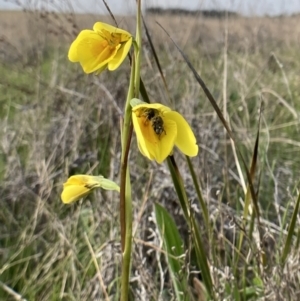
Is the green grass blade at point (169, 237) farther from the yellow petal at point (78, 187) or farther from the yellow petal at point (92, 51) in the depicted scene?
the yellow petal at point (92, 51)

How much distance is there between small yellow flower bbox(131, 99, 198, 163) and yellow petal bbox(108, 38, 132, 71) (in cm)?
5

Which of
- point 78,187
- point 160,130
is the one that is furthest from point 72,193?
point 160,130

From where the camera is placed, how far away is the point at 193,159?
1.52m

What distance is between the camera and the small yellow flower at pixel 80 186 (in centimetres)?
69

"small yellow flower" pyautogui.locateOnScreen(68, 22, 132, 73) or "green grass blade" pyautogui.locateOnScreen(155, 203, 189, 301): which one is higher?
"small yellow flower" pyautogui.locateOnScreen(68, 22, 132, 73)

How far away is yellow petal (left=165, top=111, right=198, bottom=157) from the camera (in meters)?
0.59

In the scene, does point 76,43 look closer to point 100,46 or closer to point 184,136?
point 100,46

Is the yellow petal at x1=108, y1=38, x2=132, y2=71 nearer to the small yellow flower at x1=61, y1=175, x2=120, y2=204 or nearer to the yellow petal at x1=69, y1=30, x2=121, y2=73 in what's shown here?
the yellow petal at x1=69, y1=30, x2=121, y2=73

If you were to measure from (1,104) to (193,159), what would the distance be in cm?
129

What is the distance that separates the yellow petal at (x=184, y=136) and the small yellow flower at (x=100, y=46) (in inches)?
3.8

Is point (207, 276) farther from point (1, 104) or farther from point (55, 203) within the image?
point (1, 104)

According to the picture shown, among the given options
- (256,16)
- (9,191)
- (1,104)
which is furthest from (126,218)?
(256,16)

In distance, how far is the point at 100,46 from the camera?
2.07 feet

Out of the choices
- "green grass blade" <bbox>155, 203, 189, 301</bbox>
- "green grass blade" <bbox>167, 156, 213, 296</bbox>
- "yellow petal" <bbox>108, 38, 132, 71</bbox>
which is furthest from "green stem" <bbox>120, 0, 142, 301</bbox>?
"green grass blade" <bbox>155, 203, 189, 301</bbox>
